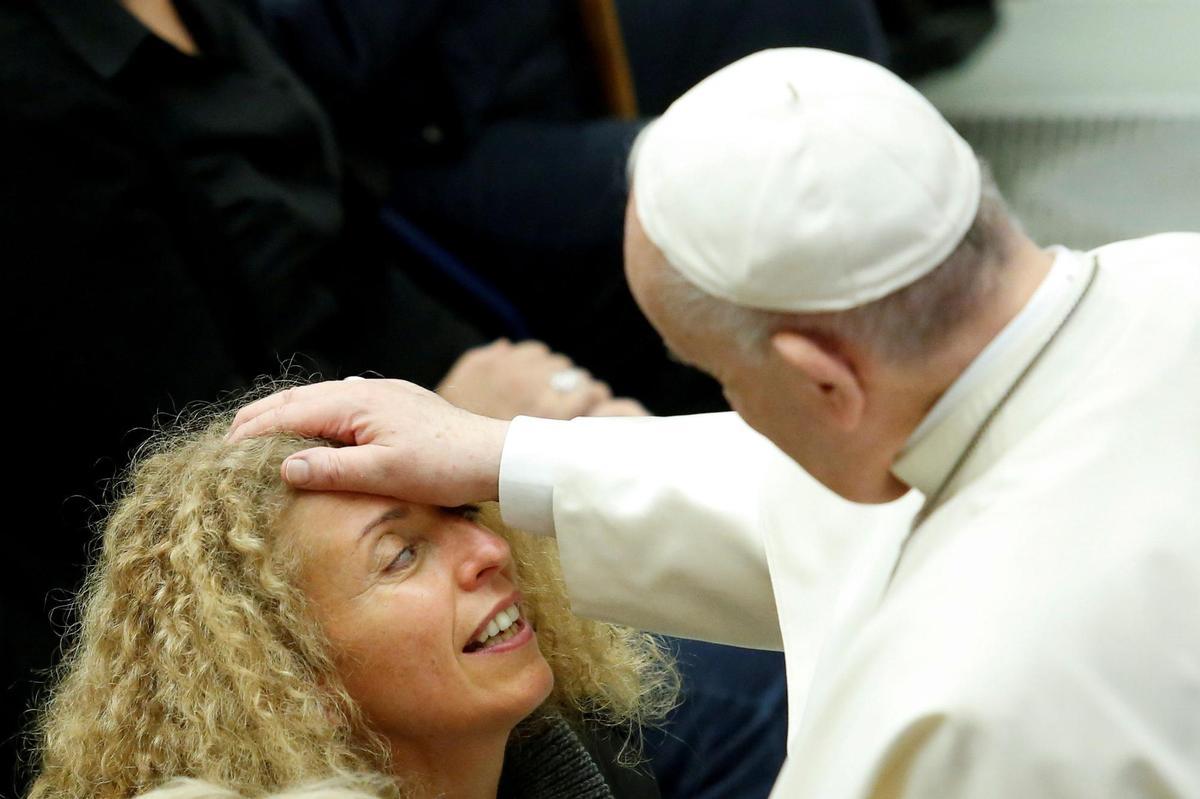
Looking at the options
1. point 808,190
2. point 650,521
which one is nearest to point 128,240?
point 650,521

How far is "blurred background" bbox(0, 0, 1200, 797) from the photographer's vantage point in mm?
2191

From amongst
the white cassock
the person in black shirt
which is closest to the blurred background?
the person in black shirt

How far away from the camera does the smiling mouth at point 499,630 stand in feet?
5.30

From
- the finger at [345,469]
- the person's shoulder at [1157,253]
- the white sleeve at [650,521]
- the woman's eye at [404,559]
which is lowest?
the white sleeve at [650,521]

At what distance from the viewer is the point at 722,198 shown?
1.17 m

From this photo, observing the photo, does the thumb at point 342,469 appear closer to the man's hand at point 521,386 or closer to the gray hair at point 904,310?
the gray hair at point 904,310

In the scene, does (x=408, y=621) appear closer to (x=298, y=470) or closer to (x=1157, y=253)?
(x=298, y=470)

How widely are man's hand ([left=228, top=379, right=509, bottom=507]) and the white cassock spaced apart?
1.58ft

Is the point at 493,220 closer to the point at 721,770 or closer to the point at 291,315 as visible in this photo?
the point at 291,315

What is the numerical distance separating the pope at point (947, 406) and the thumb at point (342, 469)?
467 mm

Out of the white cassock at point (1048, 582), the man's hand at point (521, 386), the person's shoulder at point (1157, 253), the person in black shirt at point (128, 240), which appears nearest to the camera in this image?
the white cassock at point (1048, 582)

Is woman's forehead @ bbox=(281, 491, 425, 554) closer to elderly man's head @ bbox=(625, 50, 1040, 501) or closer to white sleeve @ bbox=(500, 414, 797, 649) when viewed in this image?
white sleeve @ bbox=(500, 414, 797, 649)

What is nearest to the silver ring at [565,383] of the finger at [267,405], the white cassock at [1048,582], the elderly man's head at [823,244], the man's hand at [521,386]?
the man's hand at [521,386]

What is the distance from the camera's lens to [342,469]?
157 centimetres
